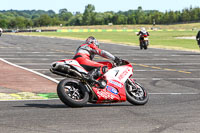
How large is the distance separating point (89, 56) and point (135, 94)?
4.55 feet

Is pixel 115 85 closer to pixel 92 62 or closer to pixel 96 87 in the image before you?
pixel 96 87

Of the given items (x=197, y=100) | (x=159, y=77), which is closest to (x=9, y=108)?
(x=197, y=100)

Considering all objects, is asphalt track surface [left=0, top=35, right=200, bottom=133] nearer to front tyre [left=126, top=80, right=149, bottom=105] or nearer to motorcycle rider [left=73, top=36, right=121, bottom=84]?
front tyre [left=126, top=80, right=149, bottom=105]

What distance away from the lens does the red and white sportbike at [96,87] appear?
8914mm

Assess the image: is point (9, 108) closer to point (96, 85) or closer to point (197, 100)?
point (96, 85)

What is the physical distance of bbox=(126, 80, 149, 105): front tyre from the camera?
968cm

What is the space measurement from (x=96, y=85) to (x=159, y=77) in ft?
24.7

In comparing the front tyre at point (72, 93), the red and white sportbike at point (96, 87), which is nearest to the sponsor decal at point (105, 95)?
the red and white sportbike at point (96, 87)

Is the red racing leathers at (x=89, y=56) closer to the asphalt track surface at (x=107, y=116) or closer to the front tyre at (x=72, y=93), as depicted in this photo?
the front tyre at (x=72, y=93)

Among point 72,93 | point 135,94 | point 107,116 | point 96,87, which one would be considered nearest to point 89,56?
point 96,87

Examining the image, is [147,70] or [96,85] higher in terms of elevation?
[96,85]

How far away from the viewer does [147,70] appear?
63.6ft

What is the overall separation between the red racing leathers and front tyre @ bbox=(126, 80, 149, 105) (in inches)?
31.2

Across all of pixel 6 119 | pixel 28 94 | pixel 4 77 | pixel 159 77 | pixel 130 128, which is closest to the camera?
pixel 130 128
